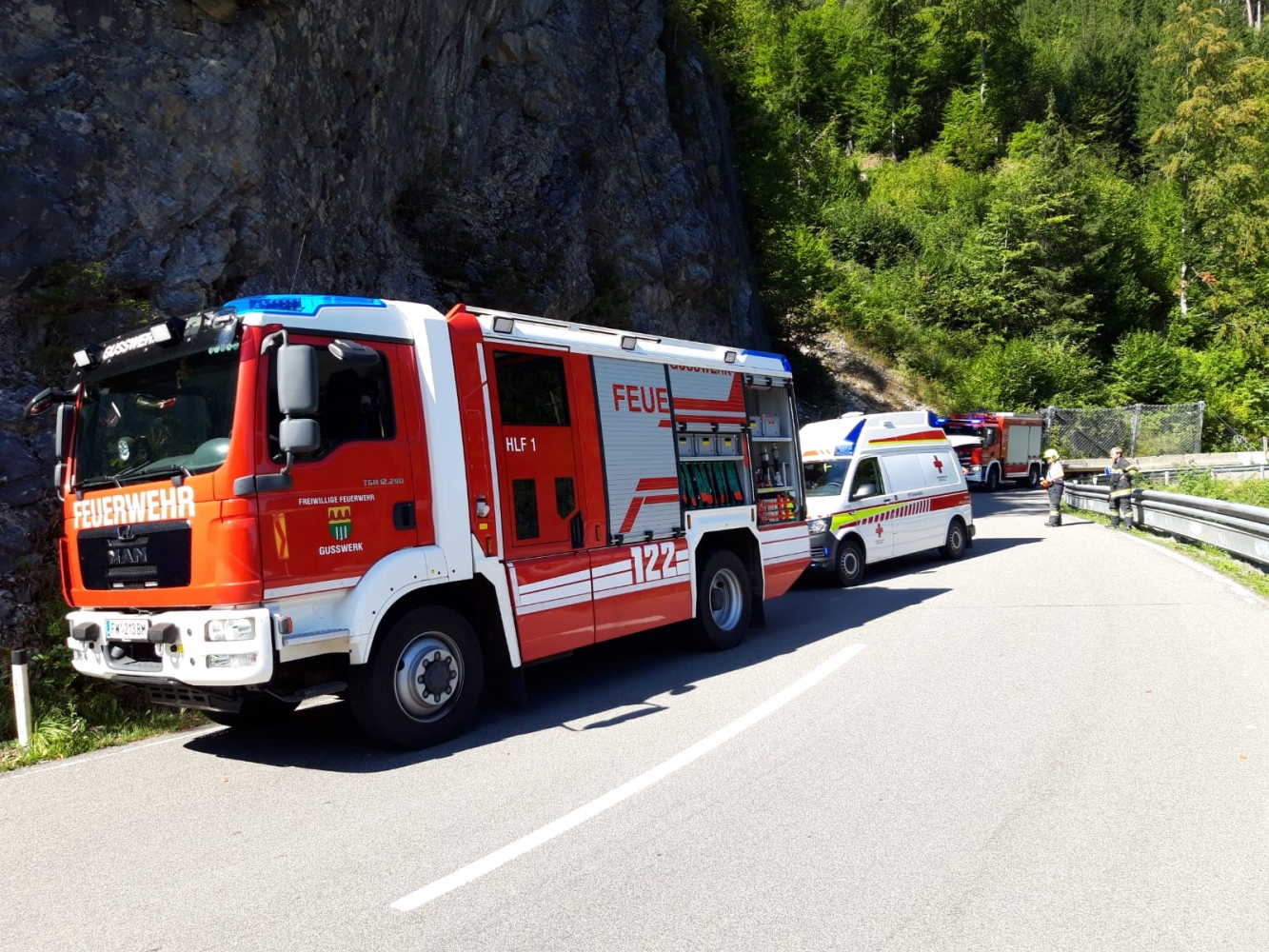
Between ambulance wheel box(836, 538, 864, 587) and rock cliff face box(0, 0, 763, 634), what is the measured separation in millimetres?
7460

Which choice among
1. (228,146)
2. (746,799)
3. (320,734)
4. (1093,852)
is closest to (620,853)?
(746,799)

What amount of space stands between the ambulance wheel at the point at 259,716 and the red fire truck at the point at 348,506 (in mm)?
26

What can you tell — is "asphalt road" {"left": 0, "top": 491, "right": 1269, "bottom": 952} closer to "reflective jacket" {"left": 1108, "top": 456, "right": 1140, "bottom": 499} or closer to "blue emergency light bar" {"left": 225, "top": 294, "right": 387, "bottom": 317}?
"blue emergency light bar" {"left": 225, "top": 294, "right": 387, "bottom": 317}

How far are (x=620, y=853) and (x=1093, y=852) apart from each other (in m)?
2.12

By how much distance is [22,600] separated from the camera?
819cm

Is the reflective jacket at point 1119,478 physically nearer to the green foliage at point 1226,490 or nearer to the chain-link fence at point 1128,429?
the green foliage at point 1226,490

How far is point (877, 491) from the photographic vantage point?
1487 cm

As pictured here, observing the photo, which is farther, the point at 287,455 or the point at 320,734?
the point at 320,734

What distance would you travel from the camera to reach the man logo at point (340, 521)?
605 cm

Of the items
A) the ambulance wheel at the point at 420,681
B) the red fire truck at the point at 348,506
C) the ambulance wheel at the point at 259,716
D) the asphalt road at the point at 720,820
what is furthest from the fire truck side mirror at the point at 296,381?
the ambulance wheel at the point at 259,716

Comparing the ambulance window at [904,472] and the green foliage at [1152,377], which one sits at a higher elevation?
the green foliage at [1152,377]

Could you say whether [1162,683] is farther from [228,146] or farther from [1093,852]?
[228,146]

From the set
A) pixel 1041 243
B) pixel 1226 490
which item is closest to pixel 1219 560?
pixel 1226 490

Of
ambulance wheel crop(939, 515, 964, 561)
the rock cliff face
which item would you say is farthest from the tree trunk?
ambulance wheel crop(939, 515, 964, 561)
